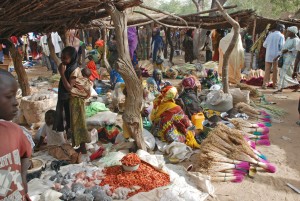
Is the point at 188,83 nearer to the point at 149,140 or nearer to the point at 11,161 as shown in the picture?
the point at 149,140

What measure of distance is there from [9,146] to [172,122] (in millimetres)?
3521

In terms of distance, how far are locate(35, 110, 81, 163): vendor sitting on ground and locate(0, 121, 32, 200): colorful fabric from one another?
2.50m

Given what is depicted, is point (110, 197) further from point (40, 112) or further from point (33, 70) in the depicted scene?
point (33, 70)

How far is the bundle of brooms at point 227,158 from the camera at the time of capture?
3.98 m

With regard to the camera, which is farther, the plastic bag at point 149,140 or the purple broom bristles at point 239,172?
the plastic bag at point 149,140

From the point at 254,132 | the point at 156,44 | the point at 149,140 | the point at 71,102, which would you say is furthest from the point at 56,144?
the point at 156,44

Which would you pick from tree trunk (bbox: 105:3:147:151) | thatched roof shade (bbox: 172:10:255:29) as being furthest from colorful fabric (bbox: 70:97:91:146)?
thatched roof shade (bbox: 172:10:255:29)

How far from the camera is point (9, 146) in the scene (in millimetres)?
1665

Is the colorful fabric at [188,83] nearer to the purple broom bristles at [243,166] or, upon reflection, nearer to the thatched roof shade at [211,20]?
the purple broom bristles at [243,166]

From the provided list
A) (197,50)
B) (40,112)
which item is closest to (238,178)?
(40,112)

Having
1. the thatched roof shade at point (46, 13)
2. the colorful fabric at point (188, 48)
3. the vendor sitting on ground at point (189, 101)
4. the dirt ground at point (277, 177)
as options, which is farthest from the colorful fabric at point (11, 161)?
the colorful fabric at point (188, 48)

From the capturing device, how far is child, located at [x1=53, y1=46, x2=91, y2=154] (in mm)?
4176

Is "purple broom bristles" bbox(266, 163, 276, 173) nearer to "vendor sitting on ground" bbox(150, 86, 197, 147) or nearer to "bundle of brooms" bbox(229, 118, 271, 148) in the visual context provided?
"bundle of brooms" bbox(229, 118, 271, 148)

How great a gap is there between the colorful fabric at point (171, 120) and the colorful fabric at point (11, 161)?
3338 mm
